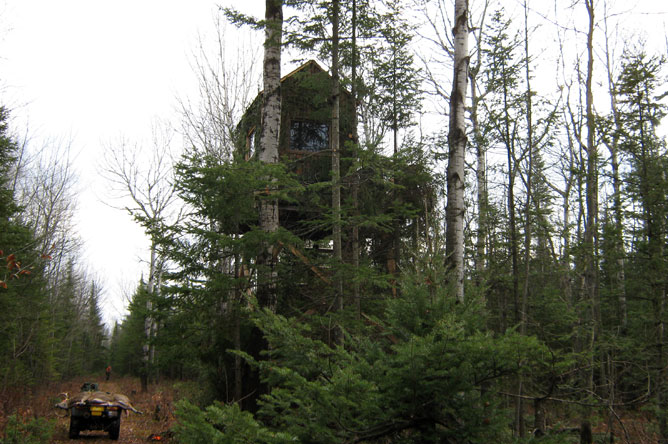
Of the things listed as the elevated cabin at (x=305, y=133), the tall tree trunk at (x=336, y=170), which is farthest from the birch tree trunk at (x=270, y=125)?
the elevated cabin at (x=305, y=133)

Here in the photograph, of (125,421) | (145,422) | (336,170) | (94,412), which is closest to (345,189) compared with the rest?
(336,170)

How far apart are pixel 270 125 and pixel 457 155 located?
4.40 meters

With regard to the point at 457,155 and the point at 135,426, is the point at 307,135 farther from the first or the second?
the point at 135,426

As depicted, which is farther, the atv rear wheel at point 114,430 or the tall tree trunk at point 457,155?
the atv rear wheel at point 114,430

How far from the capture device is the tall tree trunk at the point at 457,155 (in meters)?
5.99

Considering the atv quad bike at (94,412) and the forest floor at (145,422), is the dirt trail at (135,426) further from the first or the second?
the atv quad bike at (94,412)

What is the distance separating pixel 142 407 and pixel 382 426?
17.4m

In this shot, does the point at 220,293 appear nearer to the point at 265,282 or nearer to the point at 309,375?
the point at 265,282

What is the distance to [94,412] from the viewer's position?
11.0 m

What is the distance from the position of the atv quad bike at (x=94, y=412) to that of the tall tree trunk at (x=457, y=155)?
9018 millimetres

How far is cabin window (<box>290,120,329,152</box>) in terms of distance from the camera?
13742 mm

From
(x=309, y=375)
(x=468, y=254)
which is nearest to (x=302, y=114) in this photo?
(x=468, y=254)

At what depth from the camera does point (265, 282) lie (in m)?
8.03

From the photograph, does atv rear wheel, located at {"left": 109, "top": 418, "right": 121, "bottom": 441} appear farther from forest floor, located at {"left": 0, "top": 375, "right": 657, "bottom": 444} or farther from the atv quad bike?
forest floor, located at {"left": 0, "top": 375, "right": 657, "bottom": 444}
